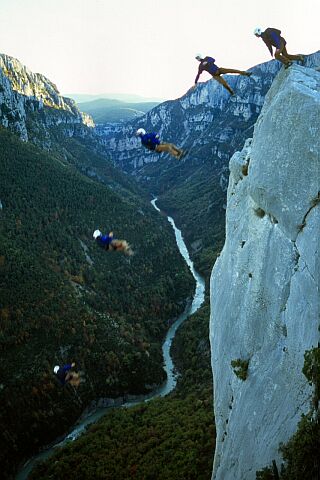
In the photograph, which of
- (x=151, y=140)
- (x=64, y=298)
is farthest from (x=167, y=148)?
(x=64, y=298)

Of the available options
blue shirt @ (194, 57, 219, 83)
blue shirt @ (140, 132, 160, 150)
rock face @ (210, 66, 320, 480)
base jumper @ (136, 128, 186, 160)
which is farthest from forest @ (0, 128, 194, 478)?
blue shirt @ (194, 57, 219, 83)

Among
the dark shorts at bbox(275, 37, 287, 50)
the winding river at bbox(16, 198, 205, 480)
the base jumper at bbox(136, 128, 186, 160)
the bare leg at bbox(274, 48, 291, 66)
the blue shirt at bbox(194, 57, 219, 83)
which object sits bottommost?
the winding river at bbox(16, 198, 205, 480)

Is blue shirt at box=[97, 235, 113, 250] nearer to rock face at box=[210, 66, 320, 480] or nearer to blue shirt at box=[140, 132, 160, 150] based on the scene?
blue shirt at box=[140, 132, 160, 150]

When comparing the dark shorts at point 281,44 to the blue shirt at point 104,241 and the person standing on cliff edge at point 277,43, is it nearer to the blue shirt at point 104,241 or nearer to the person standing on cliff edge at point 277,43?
the person standing on cliff edge at point 277,43

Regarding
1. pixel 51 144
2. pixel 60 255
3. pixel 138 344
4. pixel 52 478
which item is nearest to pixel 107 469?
pixel 52 478

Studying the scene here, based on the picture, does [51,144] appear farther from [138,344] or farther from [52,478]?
[52,478]

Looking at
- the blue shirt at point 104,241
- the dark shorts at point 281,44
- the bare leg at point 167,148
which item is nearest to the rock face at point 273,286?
Answer: the dark shorts at point 281,44

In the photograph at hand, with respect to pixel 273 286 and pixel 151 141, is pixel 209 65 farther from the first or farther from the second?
pixel 273 286
